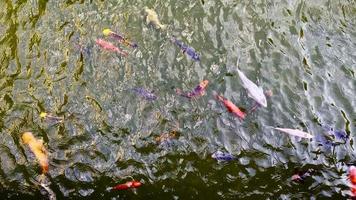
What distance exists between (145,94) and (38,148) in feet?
2.82

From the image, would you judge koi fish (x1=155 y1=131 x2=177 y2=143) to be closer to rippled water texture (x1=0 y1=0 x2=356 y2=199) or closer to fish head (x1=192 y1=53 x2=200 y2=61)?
rippled water texture (x1=0 y1=0 x2=356 y2=199)

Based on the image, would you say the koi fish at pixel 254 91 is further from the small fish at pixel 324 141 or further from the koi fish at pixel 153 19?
the koi fish at pixel 153 19

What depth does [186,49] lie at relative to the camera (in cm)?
407

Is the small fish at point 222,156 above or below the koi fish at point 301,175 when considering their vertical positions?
above

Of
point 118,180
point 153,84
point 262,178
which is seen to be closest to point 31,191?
point 118,180

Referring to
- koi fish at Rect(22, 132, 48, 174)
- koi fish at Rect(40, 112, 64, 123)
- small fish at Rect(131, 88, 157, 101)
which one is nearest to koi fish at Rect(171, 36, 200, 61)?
small fish at Rect(131, 88, 157, 101)

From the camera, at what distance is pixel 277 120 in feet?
12.1

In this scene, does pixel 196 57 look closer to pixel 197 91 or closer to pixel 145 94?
pixel 197 91

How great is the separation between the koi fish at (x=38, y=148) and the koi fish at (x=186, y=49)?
4.32ft

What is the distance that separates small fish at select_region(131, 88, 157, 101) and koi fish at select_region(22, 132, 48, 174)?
2.57ft

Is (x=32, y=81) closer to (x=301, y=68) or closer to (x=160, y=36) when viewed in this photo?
(x=160, y=36)

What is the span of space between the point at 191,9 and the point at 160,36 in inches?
15.9

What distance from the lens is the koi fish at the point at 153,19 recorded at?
4215 millimetres

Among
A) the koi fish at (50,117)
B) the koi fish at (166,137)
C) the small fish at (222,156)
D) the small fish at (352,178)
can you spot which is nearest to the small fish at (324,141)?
the small fish at (352,178)
